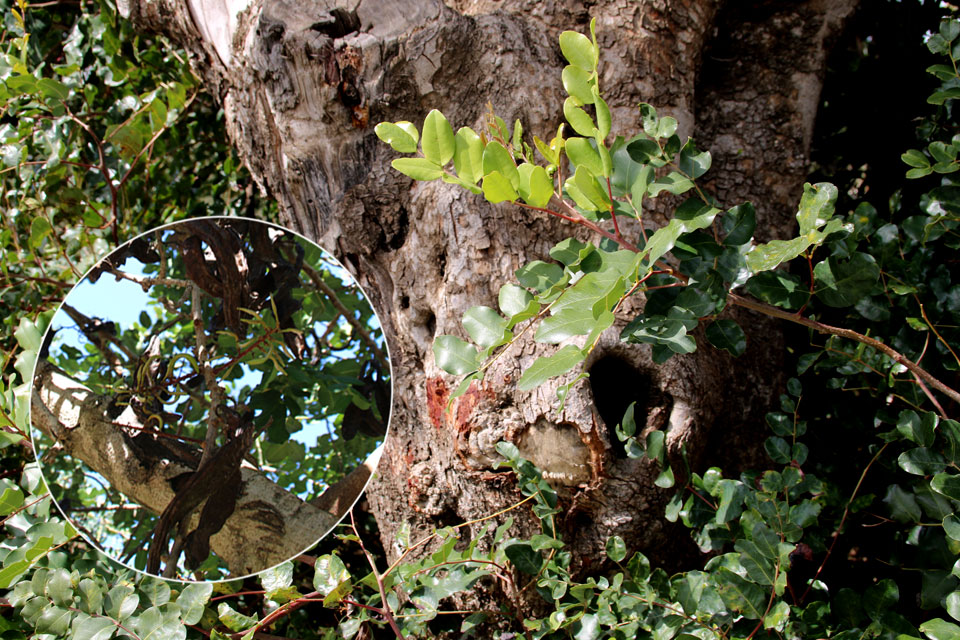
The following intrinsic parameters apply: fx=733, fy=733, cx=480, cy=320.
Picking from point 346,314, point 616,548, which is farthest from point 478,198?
point 616,548

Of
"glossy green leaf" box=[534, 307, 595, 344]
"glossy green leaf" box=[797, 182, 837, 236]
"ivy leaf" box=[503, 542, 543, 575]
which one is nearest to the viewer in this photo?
"glossy green leaf" box=[534, 307, 595, 344]

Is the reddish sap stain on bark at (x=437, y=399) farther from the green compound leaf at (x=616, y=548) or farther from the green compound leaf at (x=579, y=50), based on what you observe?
the green compound leaf at (x=579, y=50)

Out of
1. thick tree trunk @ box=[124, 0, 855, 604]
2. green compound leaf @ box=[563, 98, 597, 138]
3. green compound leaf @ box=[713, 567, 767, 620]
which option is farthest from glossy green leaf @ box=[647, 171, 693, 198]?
green compound leaf @ box=[713, 567, 767, 620]

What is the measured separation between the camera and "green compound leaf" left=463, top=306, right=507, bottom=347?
94cm

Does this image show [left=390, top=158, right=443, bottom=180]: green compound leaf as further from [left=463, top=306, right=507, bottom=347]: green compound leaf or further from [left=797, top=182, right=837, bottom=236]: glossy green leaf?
[left=797, top=182, right=837, bottom=236]: glossy green leaf

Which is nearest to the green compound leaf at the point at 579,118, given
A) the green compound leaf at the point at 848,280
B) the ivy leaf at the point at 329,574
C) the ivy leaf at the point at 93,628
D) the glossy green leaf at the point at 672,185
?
the glossy green leaf at the point at 672,185

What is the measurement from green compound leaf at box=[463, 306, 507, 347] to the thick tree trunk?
0.29 meters

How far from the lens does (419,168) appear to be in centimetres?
86

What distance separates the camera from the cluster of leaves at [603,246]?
79 cm

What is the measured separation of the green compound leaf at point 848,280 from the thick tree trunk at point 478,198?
305 millimetres

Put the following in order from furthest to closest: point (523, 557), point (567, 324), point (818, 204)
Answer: point (523, 557) < point (818, 204) < point (567, 324)

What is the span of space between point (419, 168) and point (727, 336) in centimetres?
45

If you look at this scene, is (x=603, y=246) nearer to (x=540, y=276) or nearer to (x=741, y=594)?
(x=540, y=276)

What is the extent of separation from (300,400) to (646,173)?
0.66m
